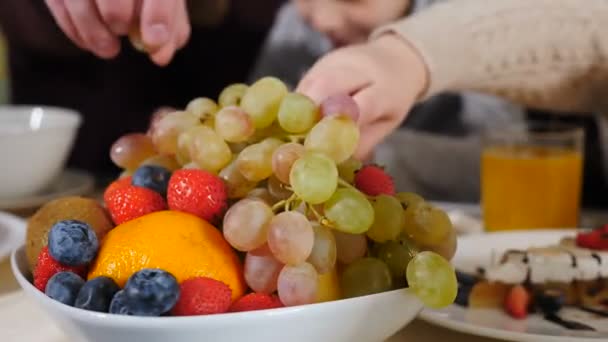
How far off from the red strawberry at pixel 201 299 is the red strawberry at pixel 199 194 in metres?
0.07

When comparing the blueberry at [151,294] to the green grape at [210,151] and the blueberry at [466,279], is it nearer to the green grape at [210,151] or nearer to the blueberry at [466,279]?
the green grape at [210,151]

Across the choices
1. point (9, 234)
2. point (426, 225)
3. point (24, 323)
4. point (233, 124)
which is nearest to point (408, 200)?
point (426, 225)

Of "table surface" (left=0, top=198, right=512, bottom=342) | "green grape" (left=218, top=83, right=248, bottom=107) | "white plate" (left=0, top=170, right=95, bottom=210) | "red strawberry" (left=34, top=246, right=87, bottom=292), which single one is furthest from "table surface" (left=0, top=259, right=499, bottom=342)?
"white plate" (left=0, top=170, right=95, bottom=210)

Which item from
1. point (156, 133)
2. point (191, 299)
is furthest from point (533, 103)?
point (191, 299)

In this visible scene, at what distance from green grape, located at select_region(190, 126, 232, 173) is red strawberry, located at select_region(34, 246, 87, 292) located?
0.11 meters

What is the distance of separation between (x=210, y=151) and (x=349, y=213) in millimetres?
120

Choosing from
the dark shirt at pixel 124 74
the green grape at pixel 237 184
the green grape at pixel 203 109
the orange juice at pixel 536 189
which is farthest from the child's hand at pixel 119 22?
the dark shirt at pixel 124 74

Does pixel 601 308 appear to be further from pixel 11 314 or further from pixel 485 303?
pixel 11 314

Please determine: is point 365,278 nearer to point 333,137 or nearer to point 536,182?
point 333,137

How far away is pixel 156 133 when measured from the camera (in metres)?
0.58

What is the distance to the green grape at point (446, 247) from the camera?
1.64 feet

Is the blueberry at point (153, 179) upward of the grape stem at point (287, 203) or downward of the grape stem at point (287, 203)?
downward

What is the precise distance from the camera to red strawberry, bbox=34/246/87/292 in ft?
1.53

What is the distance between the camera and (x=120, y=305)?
411mm
